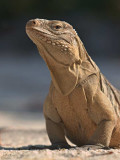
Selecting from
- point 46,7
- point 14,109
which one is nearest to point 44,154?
point 14,109

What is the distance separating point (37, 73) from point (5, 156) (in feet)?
60.0

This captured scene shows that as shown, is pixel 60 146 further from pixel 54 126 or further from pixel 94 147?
pixel 94 147

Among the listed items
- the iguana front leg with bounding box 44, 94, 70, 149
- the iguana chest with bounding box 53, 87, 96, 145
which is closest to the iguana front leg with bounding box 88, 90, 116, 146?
the iguana chest with bounding box 53, 87, 96, 145

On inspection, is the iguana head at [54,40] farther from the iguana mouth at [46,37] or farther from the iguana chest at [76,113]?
the iguana chest at [76,113]

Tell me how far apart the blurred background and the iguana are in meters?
17.9

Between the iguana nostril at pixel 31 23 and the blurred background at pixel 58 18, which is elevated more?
the iguana nostril at pixel 31 23

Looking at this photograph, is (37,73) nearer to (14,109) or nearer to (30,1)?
(14,109)

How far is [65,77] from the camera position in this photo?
4.89 metres

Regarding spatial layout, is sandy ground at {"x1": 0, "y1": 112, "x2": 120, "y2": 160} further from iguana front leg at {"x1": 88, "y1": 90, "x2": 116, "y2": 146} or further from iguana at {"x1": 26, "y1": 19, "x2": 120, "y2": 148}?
iguana at {"x1": 26, "y1": 19, "x2": 120, "y2": 148}

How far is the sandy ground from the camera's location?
4.32 m

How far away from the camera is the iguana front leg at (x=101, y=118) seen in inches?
192

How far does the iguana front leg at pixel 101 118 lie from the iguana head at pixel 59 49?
1.11 feet

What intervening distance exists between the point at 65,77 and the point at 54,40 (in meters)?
0.46

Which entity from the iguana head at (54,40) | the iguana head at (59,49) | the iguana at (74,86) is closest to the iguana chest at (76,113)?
the iguana at (74,86)
